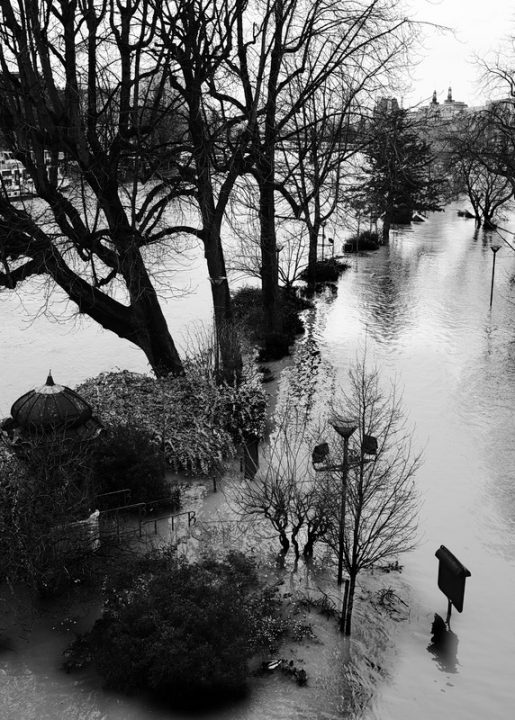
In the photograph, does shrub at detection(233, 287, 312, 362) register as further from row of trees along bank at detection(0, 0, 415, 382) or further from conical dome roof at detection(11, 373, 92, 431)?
conical dome roof at detection(11, 373, 92, 431)

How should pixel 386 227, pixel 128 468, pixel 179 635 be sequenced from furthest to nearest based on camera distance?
pixel 386 227, pixel 128 468, pixel 179 635

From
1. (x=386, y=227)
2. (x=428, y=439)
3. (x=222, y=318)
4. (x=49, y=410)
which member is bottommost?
(x=428, y=439)

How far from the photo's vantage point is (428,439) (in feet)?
54.2

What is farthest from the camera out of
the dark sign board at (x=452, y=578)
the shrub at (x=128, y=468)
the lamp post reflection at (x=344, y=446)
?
the shrub at (x=128, y=468)

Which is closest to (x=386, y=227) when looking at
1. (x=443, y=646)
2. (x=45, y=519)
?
(x=443, y=646)

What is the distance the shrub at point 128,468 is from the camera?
13141 mm

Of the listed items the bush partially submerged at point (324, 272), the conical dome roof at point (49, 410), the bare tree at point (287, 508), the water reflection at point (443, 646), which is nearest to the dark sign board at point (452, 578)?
the water reflection at point (443, 646)

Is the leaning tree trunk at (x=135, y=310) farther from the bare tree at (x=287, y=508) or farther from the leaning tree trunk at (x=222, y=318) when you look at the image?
the bare tree at (x=287, y=508)

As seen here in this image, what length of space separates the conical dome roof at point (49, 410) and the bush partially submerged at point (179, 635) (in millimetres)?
2795

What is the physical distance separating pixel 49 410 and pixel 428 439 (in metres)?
8.44

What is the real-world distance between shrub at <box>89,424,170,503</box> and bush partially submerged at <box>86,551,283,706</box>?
105 inches

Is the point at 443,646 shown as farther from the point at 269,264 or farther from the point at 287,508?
the point at 269,264

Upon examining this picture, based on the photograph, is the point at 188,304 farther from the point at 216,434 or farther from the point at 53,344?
the point at 216,434

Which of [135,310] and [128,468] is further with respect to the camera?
[135,310]
